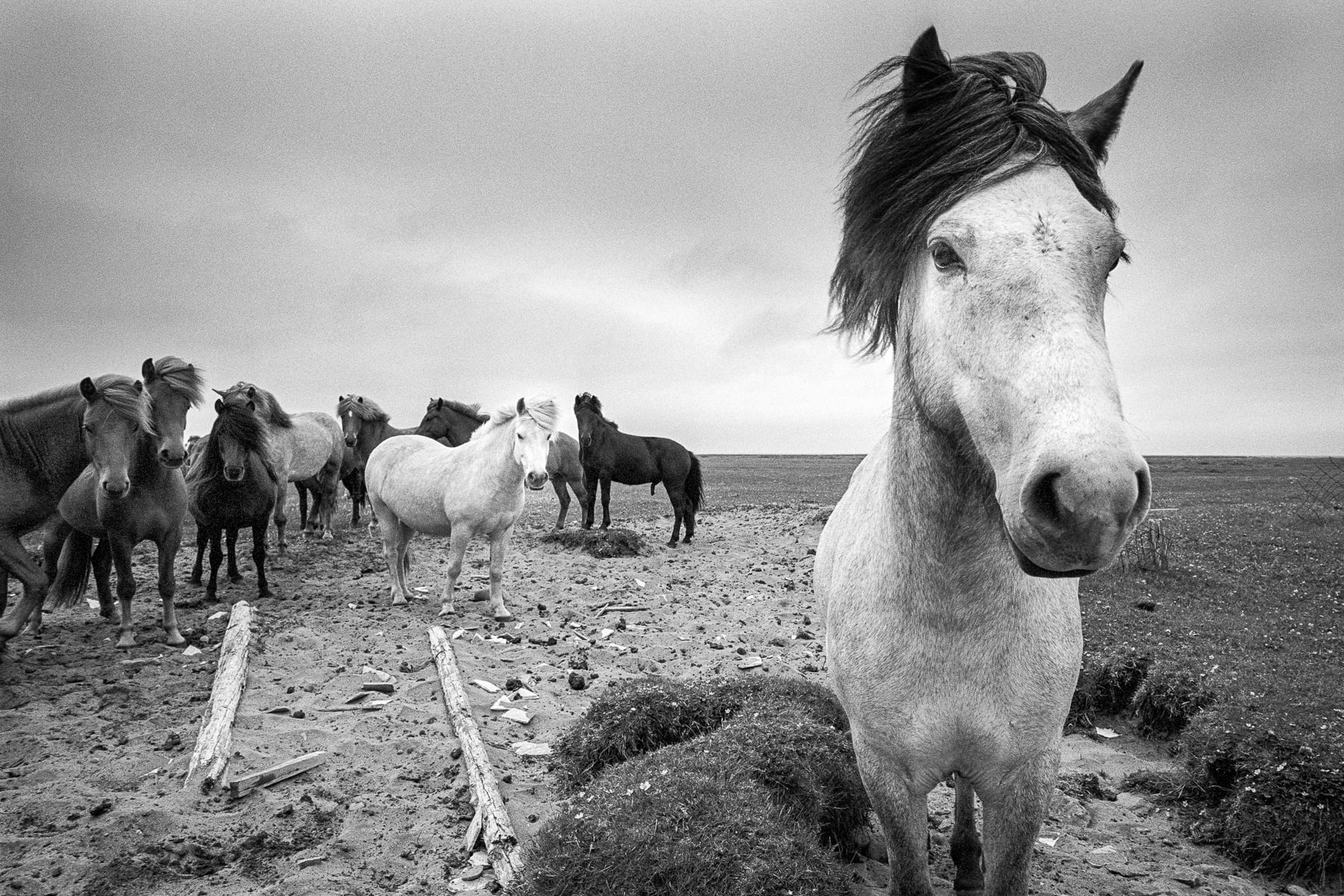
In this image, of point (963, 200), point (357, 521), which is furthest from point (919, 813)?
point (357, 521)

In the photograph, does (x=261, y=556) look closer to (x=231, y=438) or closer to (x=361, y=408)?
(x=231, y=438)

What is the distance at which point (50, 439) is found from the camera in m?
6.84

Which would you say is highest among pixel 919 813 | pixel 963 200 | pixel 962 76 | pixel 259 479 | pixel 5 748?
pixel 962 76

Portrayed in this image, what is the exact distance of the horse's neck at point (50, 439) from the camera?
6715mm

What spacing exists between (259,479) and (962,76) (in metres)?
10.9

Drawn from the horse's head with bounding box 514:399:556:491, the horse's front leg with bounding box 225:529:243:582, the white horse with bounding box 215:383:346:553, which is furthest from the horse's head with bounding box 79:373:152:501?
the white horse with bounding box 215:383:346:553

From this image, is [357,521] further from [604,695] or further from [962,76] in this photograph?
[962,76]

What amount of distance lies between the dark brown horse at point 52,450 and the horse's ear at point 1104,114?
819 cm

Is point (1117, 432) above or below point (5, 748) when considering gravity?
above

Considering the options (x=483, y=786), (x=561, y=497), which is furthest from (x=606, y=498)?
(x=483, y=786)

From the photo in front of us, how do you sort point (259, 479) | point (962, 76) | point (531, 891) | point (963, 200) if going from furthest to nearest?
point (259, 479)
point (531, 891)
point (962, 76)
point (963, 200)

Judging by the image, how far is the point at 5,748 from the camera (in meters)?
4.77

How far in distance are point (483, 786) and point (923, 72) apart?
164 inches

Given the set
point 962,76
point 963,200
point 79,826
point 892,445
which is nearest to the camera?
point 963,200
